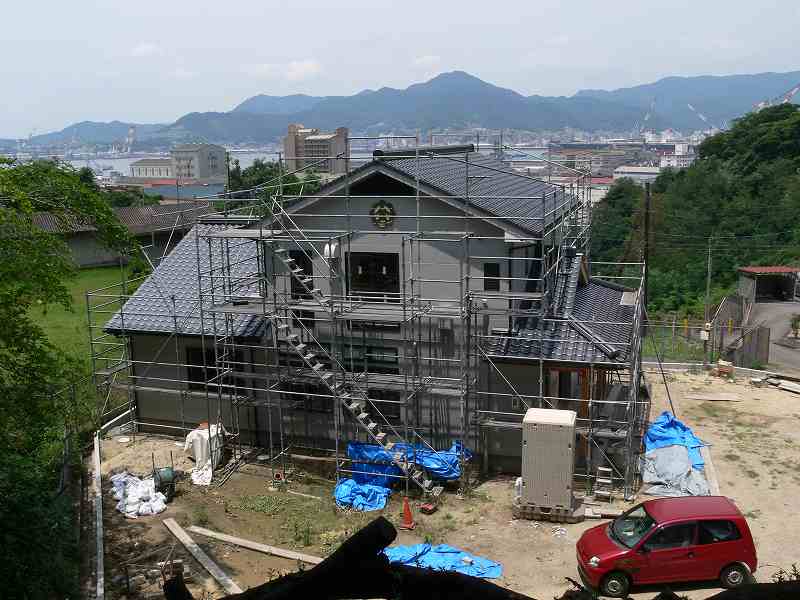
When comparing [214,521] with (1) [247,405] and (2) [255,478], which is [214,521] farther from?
(1) [247,405]

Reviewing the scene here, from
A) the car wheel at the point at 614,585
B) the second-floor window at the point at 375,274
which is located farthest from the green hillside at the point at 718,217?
the car wheel at the point at 614,585

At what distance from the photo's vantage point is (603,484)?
15.8m

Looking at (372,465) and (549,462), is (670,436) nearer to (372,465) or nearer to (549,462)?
(549,462)

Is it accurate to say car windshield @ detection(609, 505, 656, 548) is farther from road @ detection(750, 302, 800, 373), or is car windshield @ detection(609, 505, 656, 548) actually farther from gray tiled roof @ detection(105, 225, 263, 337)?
road @ detection(750, 302, 800, 373)

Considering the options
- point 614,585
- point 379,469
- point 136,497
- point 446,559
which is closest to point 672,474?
point 614,585

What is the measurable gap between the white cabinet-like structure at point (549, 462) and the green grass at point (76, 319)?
561 inches

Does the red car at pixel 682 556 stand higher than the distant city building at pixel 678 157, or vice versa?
the distant city building at pixel 678 157

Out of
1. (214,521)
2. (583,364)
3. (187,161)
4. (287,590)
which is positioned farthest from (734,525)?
(187,161)

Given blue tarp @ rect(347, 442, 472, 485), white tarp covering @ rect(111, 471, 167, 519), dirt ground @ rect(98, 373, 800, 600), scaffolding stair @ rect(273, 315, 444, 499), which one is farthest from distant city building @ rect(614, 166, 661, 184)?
white tarp covering @ rect(111, 471, 167, 519)

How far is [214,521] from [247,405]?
153 inches

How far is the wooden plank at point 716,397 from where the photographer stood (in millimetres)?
22016

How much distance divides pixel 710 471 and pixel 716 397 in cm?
606

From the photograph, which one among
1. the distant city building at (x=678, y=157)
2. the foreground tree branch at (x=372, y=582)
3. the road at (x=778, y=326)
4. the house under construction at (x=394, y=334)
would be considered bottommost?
the road at (x=778, y=326)

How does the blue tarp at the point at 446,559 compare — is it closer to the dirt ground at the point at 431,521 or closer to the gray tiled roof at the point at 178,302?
the dirt ground at the point at 431,521
